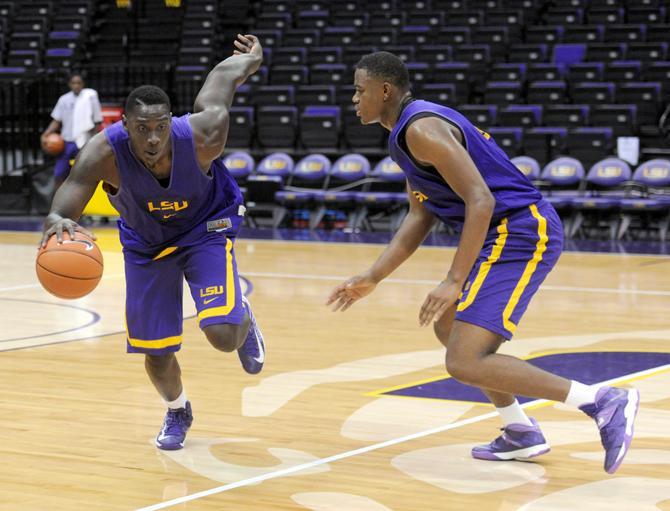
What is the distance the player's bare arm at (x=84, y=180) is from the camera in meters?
4.22

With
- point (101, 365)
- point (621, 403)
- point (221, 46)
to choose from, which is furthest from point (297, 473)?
point (221, 46)

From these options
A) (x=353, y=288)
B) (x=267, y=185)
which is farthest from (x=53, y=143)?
(x=353, y=288)

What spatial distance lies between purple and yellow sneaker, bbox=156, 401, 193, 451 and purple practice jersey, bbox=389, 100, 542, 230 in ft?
4.30

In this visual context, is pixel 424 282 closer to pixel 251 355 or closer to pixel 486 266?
pixel 251 355

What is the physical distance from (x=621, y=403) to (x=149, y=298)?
179 cm

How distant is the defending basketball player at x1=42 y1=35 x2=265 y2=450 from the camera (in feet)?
14.1

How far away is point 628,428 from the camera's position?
159 inches

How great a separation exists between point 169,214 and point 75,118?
1071cm

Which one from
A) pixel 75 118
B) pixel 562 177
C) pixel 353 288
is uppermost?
pixel 353 288

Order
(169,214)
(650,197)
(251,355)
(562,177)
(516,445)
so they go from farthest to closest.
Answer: (562,177) < (650,197) < (251,355) < (169,214) < (516,445)

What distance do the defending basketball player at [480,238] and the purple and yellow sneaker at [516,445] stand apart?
0.25 meters

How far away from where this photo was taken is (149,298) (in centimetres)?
459

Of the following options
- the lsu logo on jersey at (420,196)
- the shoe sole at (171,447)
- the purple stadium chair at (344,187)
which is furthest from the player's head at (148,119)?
the purple stadium chair at (344,187)

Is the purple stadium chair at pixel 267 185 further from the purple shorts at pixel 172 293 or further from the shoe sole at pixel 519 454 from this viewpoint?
the shoe sole at pixel 519 454
